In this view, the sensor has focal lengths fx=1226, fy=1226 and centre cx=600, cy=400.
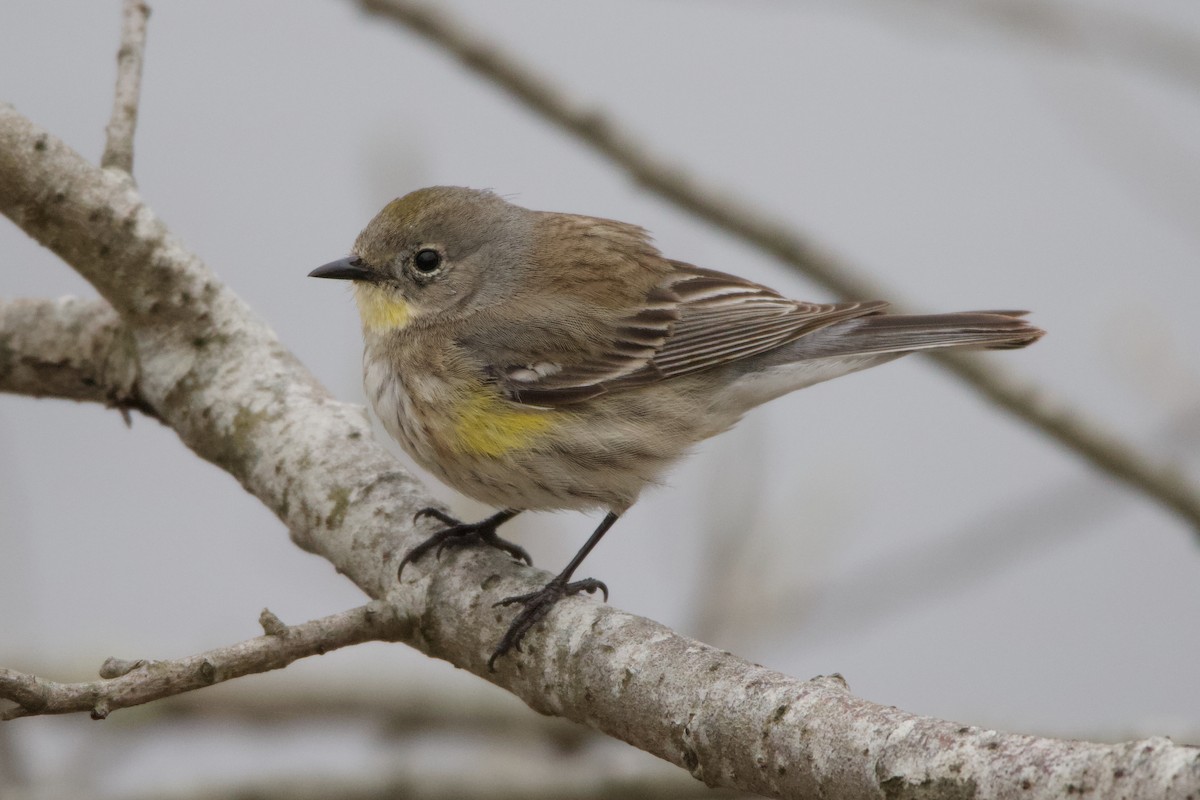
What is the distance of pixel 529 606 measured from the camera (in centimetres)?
330

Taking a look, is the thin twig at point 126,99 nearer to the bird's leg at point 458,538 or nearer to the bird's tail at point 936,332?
the bird's leg at point 458,538

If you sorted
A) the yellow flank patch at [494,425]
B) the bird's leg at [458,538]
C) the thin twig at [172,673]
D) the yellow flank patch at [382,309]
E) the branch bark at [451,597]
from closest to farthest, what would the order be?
1. the branch bark at [451,597]
2. the thin twig at [172,673]
3. the bird's leg at [458,538]
4. the yellow flank patch at [494,425]
5. the yellow flank patch at [382,309]

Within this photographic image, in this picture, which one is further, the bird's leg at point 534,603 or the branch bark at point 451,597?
the bird's leg at point 534,603

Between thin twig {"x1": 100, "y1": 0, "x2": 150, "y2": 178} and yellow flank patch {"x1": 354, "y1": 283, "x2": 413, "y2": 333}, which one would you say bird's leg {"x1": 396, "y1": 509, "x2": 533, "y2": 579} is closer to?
yellow flank patch {"x1": 354, "y1": 283, "x2": 413, "y2": 333}

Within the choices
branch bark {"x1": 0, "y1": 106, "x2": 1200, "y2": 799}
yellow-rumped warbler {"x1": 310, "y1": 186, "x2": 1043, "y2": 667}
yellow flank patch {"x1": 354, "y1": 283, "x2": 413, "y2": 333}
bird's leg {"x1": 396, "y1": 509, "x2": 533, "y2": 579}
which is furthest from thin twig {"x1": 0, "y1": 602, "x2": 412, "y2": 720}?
yellow flank patch {"x1": 354, "y1": 283, "x2": 413, "y2": 333}

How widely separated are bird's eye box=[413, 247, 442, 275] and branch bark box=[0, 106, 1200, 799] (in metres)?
0.90

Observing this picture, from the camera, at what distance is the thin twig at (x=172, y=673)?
2.37m

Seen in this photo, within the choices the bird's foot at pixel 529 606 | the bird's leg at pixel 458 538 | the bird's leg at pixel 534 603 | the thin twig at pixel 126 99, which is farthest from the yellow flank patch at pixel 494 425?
the thin twig at pixel 126 99

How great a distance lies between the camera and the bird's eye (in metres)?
4.88

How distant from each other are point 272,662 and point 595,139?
2.48 metres

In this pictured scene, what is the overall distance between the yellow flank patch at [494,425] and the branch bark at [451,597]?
0.40 meters

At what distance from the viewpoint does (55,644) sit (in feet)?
19.4

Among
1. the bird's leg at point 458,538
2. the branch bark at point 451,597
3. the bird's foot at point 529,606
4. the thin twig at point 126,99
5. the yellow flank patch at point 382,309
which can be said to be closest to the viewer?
the branch bark at point 451,597

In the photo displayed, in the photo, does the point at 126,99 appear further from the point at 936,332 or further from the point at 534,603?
the point at 936,332
